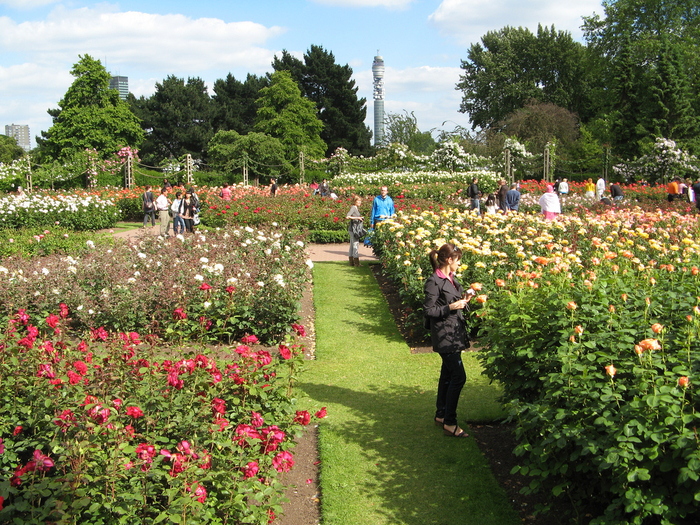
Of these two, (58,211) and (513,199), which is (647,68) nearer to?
(513,199)

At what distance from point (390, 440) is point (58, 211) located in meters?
13.7

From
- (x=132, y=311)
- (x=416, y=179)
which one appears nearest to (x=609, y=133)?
(x=416, y=179)

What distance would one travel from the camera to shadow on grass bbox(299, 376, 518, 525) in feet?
11.5

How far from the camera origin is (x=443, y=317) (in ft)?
14.1

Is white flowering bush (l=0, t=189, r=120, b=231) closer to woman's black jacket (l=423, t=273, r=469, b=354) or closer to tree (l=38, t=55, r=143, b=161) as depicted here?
woman's black jacket (l=423, t=273, r=469, b=354)

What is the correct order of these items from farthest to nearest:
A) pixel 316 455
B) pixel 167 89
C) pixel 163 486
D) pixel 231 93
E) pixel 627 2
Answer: pixel 231 93
pixel 167 89
pixel 627 2
pixel 316 455
pixel 163 486

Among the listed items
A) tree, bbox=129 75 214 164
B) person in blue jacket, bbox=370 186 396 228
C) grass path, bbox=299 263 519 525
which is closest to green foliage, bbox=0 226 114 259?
person in blue jacket, bbox=370 186 396 228

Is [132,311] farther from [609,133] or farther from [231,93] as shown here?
[231,93]

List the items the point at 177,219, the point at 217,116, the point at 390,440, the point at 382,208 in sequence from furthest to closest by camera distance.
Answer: the point at 217,116 < the point at 177,219 < the point at 382,208 < the point at 390,440

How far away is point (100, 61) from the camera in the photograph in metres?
34.9

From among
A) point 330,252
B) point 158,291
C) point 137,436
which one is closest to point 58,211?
point 330,252

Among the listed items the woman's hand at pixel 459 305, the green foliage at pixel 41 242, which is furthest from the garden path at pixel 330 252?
the woman's hand at pixel 459 305

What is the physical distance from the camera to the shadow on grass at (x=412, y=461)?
3.50 metres

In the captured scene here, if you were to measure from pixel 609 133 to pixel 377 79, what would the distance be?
6688 inches
